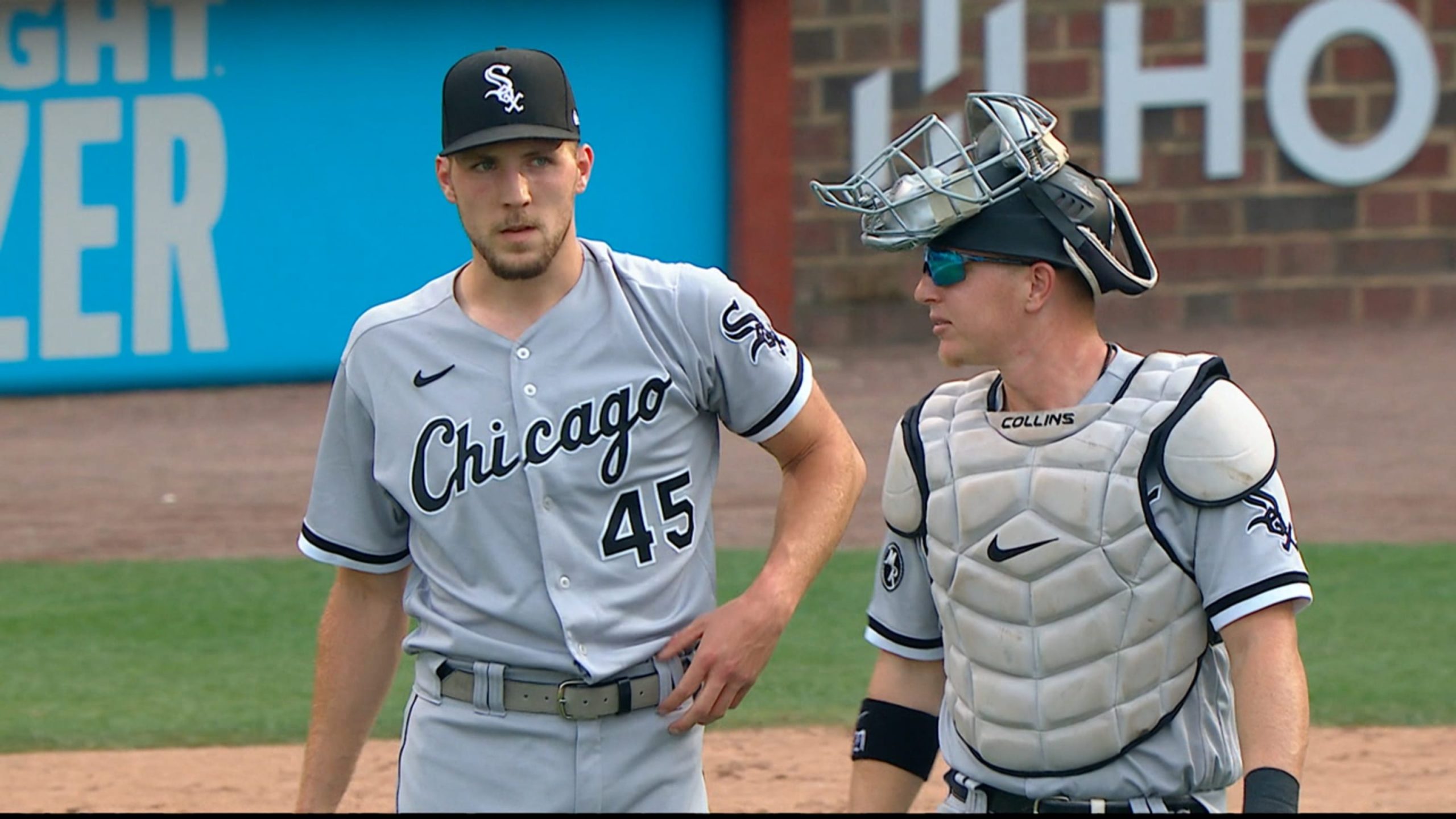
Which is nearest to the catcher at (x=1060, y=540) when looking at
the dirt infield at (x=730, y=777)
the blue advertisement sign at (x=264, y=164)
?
the dirt infield at (x=730, y=777)

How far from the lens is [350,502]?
356cm

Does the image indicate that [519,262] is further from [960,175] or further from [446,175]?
[960,175]

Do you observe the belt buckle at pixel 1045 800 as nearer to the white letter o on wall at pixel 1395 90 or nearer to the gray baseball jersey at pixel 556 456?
the gray baseball jersey at pixel 556 456

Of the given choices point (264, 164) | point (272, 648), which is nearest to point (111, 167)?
point (264, 164)

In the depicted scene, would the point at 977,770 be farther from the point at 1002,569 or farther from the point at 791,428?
the point at 791,428

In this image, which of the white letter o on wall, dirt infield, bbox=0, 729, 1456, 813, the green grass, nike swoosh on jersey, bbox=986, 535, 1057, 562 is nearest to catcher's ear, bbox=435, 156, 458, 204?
nike swoosh on jersey, bbox=986, 535, 1057, 562

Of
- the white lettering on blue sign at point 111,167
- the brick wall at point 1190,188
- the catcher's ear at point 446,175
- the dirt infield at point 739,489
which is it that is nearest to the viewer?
the catcher's ear at point 446,175

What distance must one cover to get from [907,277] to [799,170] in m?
1.10

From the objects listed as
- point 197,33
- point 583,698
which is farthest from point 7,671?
point 197,33

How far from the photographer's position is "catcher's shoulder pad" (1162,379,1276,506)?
3.00m

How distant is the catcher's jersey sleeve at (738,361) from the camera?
138 inches

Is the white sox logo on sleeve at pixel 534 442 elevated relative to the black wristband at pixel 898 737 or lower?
elevated

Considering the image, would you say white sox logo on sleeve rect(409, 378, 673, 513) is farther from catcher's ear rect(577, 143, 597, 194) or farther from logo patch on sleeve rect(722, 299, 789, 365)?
catcher's ear rect(577, 143, 597, 194)

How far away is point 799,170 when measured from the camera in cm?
1539
